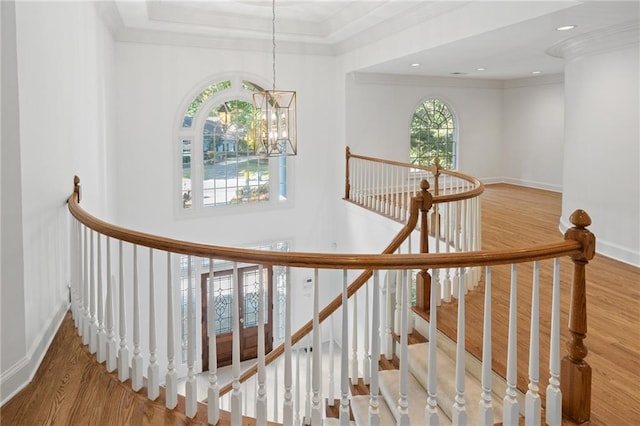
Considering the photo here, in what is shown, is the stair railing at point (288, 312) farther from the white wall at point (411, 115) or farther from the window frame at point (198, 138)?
the white wall at point (411, 115)

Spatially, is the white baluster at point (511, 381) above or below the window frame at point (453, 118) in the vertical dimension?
below

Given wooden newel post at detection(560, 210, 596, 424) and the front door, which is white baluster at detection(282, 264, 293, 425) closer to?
wooden newel post at detection(560, 210, 596, 424)

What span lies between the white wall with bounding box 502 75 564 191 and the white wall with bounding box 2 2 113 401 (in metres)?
8.76

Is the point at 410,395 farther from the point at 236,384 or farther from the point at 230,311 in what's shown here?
the point at 230,311

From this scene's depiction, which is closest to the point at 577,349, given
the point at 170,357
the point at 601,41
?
the point at 170,357

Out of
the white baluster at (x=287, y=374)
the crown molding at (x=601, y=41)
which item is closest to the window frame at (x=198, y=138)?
the crown molding at (x=601, y=41)

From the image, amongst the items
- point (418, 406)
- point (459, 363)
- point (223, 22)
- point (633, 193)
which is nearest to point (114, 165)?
point (223, 22)

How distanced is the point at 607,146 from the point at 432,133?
194 inches

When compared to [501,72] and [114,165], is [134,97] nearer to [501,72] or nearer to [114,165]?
[114,165]

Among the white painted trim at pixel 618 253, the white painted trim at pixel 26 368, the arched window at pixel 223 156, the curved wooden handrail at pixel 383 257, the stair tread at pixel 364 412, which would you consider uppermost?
the arched window at pixel 223 156

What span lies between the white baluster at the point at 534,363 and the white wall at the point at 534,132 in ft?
28.1

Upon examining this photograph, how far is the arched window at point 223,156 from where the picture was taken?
7840 mm

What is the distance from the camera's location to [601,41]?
5109 mm

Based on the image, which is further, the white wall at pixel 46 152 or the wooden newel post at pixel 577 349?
the white wall at pixel 46 152
